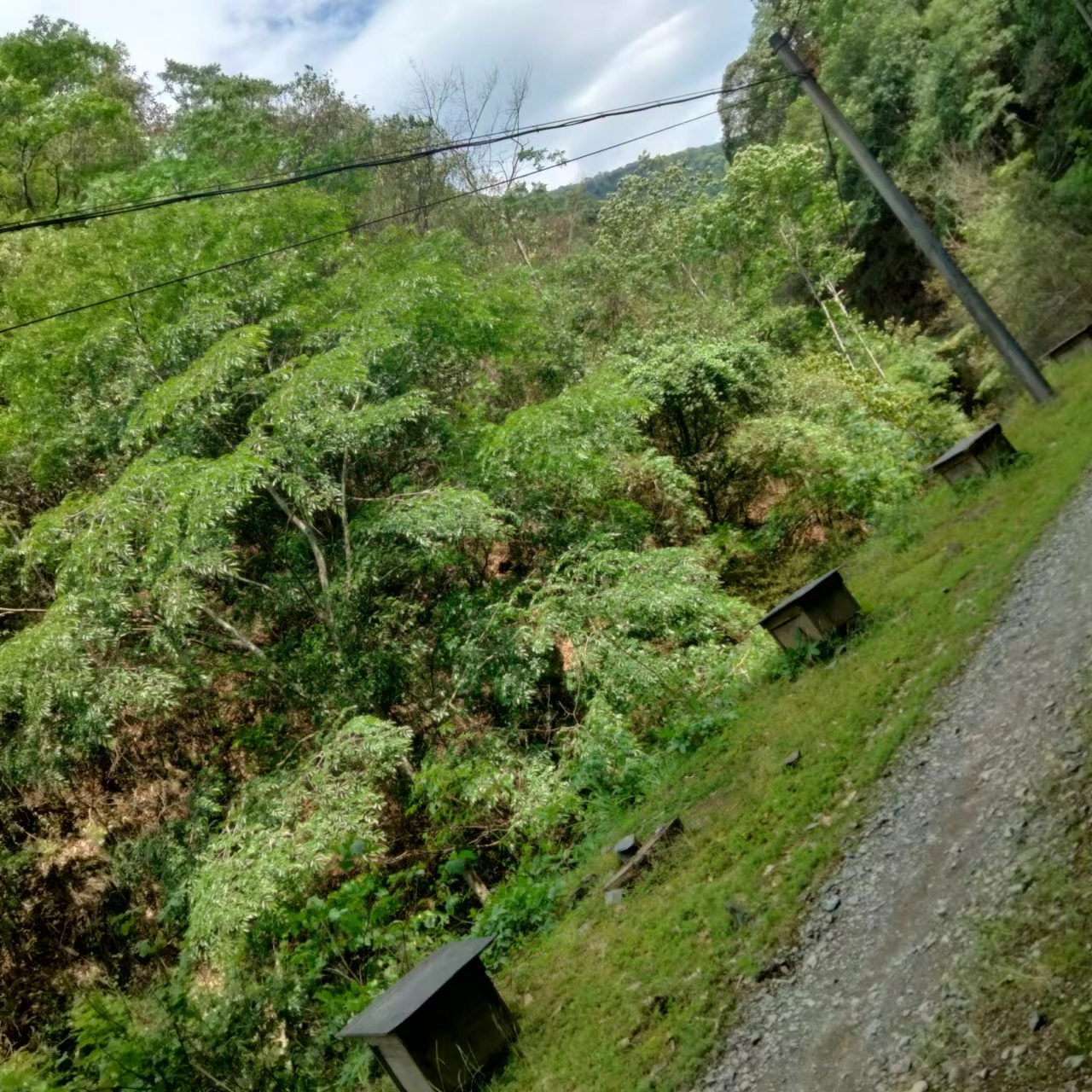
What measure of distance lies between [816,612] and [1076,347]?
8347mm

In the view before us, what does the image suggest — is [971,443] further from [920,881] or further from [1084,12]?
[1084,12]

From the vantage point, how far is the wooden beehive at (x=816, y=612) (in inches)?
268

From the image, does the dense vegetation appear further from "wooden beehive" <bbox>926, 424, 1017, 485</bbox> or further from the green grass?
"wooden beehive" <bbox>926, 424, 1017, 485</bbox>

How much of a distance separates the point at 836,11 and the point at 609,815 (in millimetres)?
32381

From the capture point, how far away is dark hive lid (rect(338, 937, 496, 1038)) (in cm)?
391

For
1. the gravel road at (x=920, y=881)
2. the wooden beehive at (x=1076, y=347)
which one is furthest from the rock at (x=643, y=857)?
the wooden beehive at (x=1076, y=347)

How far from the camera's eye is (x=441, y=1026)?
403cm

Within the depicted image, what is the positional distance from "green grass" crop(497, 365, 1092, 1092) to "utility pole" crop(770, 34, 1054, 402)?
96.9 inches

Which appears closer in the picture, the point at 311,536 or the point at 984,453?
the point at 984,453

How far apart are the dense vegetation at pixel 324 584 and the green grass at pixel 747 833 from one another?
0.83 metres

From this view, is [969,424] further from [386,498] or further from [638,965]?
[638,965]

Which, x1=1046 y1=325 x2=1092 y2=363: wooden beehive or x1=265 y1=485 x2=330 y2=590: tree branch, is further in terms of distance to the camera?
x1=1046 y1=325 x2=1092 y2=363: wooden beehive

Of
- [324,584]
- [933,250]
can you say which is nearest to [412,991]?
[324,584]

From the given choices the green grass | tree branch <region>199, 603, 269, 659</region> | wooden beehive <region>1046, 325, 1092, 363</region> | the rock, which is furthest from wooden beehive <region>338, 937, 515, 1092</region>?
wooden beehive <region>1046, 325, 1092, 363</region>
